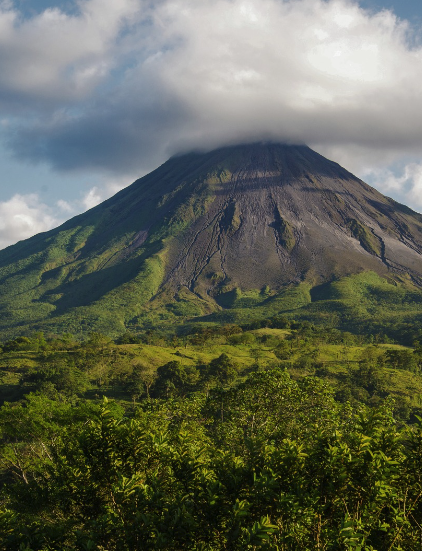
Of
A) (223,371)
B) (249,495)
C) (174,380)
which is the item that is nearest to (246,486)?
(249,495)

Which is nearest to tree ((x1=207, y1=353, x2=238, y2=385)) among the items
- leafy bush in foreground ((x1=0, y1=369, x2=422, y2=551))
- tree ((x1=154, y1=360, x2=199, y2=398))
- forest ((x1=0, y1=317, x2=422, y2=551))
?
tree ((x1=154, y1=360, x2=199, y2=398))

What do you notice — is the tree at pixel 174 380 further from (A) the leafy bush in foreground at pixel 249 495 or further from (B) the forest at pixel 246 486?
(A) the leafy bush in foreground at pixel 249 495

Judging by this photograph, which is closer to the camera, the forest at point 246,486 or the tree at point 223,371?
the forest at point 246,486

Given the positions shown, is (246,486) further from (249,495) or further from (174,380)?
(174,380)

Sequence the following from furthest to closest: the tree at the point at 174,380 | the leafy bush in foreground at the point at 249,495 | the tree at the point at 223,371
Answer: the tree at the point at 223,371 < the tree at the point at 174,380 < the leafy bush in foreground at the point at 249,495

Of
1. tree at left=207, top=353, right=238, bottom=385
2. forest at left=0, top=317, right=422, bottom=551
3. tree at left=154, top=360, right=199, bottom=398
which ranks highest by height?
forest at left=0, top=317, right=422, bottom=551

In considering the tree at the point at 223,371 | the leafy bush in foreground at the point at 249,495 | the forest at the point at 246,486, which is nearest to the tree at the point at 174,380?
the tree at the point at 223,371

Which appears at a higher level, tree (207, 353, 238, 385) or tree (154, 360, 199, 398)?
tree (154, 360, 199, 398)

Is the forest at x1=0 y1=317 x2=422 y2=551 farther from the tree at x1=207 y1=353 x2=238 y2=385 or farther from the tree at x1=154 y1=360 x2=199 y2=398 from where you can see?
the tree at x1=207 y1=353 x2=238 y2=385

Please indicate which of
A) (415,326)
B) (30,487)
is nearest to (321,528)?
(30,487)

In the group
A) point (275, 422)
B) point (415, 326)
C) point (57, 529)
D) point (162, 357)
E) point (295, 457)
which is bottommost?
point (415, 326)

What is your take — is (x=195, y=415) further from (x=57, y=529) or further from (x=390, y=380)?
(x=390, y=380)
